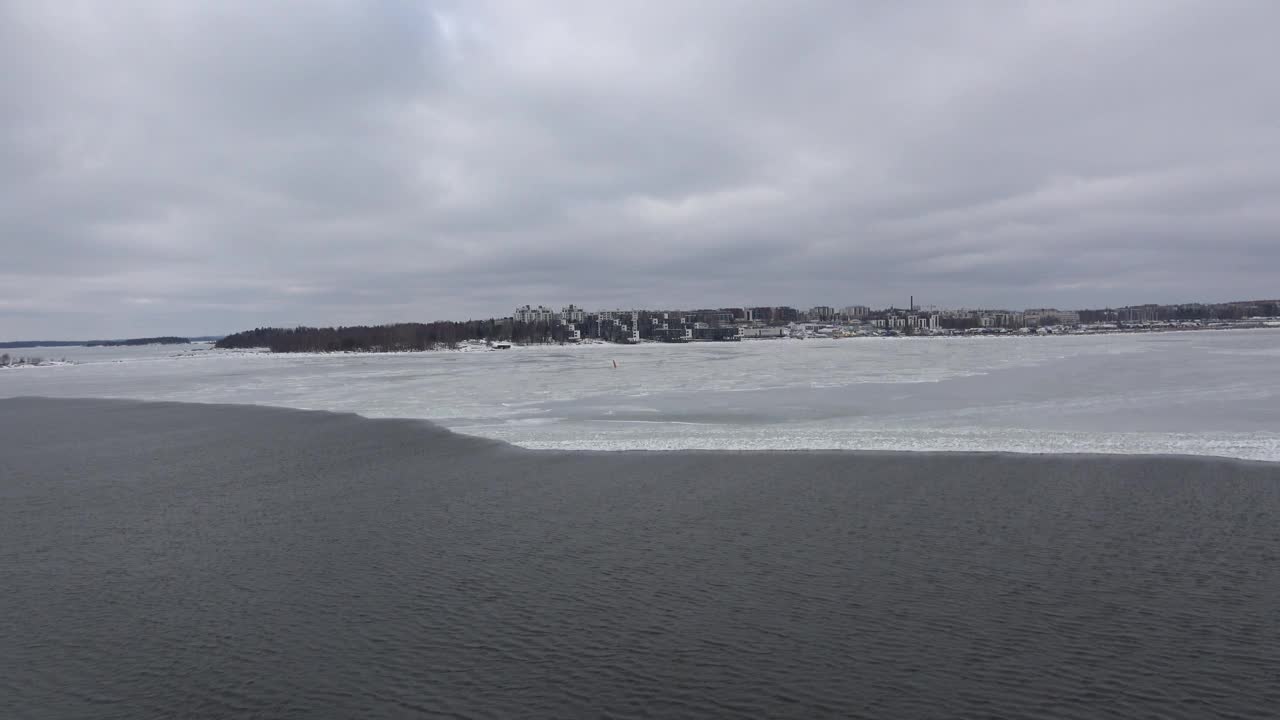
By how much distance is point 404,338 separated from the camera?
105438mm

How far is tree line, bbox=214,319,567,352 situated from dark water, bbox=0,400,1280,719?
87.8 m

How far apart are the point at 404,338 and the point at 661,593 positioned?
343 feet

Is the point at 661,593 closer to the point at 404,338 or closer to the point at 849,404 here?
the point at 849,404

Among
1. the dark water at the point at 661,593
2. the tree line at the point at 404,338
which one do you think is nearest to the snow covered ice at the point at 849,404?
the dark water at the point at 661,593

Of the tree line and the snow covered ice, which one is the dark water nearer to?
the snow covered ice

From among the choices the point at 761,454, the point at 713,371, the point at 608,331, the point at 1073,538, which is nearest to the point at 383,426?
the point at 761,454

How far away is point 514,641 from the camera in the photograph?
5.95 meters

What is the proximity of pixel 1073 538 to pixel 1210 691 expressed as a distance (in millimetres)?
3135

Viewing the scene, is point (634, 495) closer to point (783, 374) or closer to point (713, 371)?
point (783, 374)

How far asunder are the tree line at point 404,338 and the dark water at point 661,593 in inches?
3458

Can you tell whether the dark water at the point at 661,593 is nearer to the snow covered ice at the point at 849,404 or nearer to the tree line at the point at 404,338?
the snow covered ice at the point at 849,404

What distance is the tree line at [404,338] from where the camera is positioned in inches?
4006

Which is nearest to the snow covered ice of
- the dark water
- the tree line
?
the dark water

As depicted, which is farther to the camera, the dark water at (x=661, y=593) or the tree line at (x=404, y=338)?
the tree line at (x=404, y=338)
